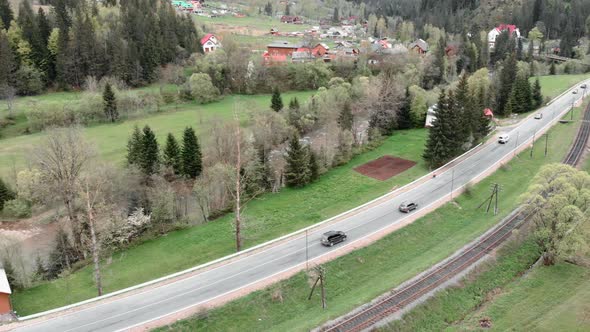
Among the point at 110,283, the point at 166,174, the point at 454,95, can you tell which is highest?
the point at 454,95

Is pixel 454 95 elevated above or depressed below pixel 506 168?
above

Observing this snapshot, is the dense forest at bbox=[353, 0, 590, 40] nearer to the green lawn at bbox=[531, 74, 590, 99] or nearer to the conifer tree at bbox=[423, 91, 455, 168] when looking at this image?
the green lawn at bbox=[531, 74, 590, 99]

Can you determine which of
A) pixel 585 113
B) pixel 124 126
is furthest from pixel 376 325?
pixel 585 113

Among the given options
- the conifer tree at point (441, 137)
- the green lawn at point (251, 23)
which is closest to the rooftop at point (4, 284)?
the conifer tree at point (441, 137)

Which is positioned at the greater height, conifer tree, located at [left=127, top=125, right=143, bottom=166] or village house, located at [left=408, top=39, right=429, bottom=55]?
village house, located at [left=408, top=39, right=429, bottom=55]

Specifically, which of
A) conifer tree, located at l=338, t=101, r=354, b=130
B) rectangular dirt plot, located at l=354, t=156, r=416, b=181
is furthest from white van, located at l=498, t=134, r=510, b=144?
conifer tree, located at l=338, t=101, r=354, b=130

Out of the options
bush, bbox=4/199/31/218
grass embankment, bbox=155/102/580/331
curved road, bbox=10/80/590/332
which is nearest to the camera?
curved road, bbox=10/80/590/332

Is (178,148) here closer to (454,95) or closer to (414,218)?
(414,218)

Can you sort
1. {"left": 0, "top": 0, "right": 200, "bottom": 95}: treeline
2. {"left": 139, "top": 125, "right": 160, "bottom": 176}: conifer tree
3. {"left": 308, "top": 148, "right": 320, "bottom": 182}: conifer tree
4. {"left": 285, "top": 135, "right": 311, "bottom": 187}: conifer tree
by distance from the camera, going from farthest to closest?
{"left": 0, "top": 0, "right": 200, "bottom": 95}: treeline < {"left": 308, "top": 148, "right": 320, "bottom": 182}: conifer tree < {"left": 285, "top": 135, "right": 311, "bottom": 187}: conifer tree < {"left": 139, "top": 125, "right": 160, "bottom": 176}: conifer tree
